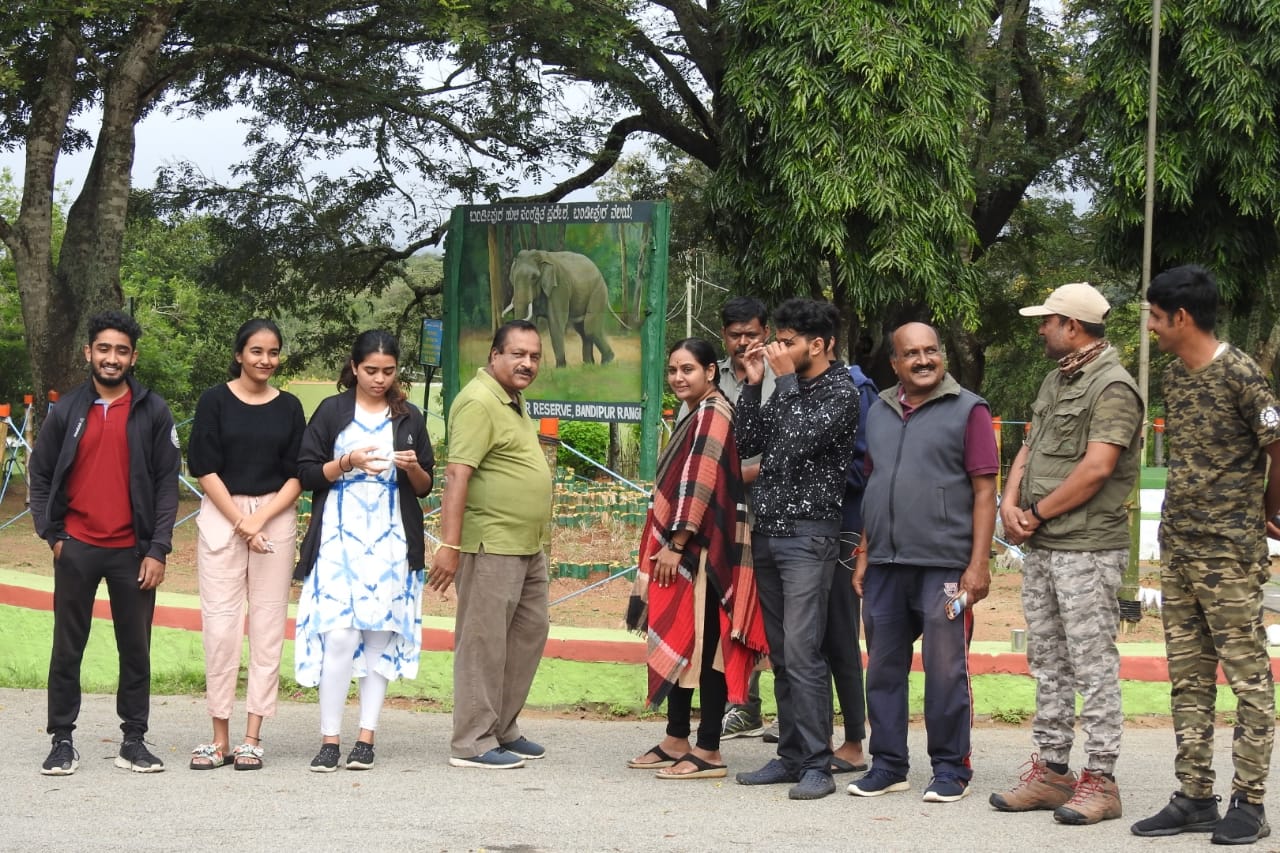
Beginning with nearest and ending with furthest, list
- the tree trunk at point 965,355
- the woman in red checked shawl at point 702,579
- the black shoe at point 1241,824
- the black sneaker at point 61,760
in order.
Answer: the black shoe at point 1241,824
the black sneaker at point 61,760
the woman in red checked shawl at point 702,579
the tree trunk at point 965,355

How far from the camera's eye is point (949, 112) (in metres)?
14.5

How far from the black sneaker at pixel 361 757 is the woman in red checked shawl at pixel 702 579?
46.3 inches

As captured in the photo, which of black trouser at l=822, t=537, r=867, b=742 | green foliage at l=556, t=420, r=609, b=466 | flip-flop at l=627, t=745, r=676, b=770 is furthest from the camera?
green foliage at l=556, t=420, r=609, b=466

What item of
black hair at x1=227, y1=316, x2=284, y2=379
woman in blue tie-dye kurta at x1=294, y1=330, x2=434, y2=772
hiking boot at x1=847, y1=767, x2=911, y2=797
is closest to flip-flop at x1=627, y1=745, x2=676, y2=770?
hiking boot at x1=847, y1=767, x2=911, y2=797

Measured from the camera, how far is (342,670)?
229 inches

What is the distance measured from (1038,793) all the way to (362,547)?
2787 millimetres

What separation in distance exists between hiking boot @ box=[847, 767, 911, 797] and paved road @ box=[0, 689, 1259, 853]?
0.04 metres

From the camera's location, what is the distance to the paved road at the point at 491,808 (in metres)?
4.70

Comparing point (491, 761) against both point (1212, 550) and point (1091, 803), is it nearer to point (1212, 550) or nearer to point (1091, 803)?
point (1091, 803)

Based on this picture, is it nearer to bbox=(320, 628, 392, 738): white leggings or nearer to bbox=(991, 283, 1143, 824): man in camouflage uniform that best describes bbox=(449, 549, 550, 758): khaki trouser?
bbox=(320, 628, 392, 738): white leggings

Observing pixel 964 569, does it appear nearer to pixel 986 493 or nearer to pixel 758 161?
pixel 986 493

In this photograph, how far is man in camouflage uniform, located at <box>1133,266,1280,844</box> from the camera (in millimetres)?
4695

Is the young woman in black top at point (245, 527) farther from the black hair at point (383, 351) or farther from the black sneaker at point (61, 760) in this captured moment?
the black sneaker at point (61, 760)

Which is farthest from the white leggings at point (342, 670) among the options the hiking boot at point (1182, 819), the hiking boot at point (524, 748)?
the hiking boot at point (1182, 819)
